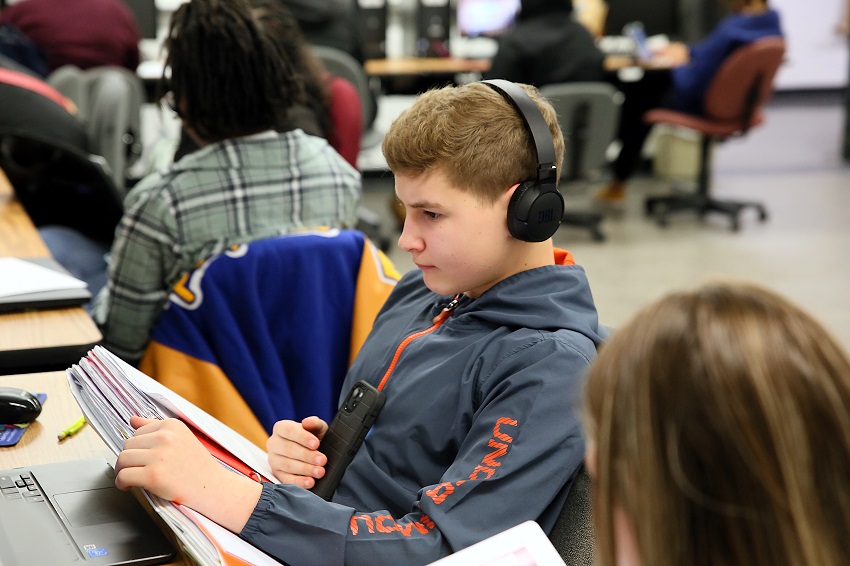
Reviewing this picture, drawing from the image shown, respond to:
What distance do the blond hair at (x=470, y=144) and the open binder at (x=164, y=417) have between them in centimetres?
37

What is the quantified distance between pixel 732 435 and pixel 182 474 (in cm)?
54

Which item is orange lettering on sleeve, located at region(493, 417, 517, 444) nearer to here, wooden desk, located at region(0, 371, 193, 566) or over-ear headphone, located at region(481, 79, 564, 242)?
over-ear headphone, located at region(481, 79, 564, 242)

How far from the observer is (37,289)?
1562 millimetres

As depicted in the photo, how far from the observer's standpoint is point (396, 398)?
1.15 meters

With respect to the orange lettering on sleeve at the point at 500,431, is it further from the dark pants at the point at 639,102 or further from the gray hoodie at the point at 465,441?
the dark pants at the point at 639,102

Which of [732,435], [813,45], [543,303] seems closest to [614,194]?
[813,45]

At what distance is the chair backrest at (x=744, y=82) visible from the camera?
16.3 ft

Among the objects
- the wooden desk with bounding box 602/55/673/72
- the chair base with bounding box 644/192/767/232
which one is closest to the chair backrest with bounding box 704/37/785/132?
the chair base with bounding box 644/192/767/232

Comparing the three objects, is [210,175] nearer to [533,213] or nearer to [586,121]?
[533,213]

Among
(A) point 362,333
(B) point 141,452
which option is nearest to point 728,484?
(B) point 141,452

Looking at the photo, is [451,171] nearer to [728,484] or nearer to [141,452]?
[141,452]

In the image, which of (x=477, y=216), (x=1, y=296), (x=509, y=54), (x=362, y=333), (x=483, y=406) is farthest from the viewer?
(x=509, y=54)

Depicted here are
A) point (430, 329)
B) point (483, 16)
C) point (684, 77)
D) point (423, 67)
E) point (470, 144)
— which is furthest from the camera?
point (483, 16)

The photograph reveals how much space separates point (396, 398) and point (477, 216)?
230mm
